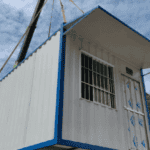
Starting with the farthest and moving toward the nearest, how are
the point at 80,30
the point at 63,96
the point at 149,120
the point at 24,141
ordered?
the point at 149,120 < the point at 80,30 < the point at 24,141 < the point at 63,96

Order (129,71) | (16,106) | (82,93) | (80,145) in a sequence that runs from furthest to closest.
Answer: (129,71) → (16,106) → (82,93) → (80,145)

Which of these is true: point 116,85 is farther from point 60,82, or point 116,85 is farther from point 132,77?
point 60,82

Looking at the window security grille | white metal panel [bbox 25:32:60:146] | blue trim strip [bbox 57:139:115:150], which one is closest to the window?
white metal panel [bbox 25:32:60:146]

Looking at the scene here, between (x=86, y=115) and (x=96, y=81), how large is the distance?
1505mm

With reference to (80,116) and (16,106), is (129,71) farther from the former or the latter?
(16,106)

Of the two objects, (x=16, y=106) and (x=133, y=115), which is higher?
(x=16, y=106)

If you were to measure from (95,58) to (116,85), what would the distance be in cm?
145

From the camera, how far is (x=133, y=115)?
339 inches

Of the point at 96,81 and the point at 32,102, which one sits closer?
the point at 32,102

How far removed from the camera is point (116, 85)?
840 cm

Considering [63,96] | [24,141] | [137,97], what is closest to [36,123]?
[24,141]

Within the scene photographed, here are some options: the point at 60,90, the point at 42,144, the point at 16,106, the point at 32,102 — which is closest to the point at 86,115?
the point at 60,90

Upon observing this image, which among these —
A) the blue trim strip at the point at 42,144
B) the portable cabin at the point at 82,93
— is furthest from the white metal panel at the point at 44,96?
the blue trim strip at the point at 42,144

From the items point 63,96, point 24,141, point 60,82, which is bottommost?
point 24,141
